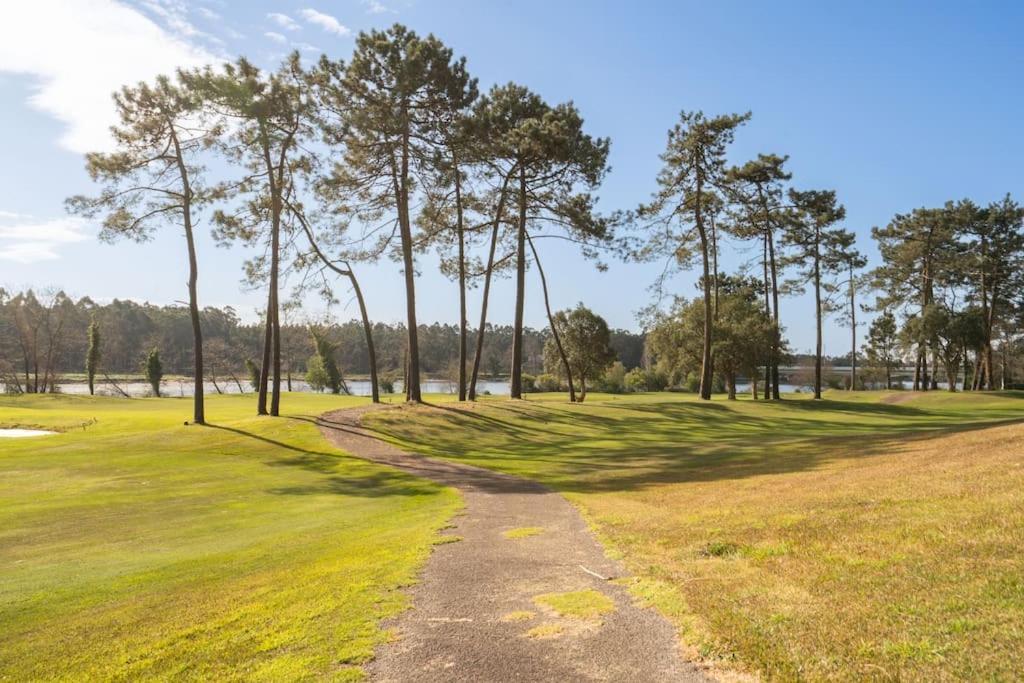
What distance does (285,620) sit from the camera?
6.54 m

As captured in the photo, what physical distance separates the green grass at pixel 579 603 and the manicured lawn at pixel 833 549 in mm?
526

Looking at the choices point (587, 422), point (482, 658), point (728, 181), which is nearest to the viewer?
point (482, 658)

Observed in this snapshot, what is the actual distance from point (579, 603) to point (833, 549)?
3.14m

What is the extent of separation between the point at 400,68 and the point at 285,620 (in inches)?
1151

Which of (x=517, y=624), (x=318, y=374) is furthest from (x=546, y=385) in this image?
(x=517, y=624)

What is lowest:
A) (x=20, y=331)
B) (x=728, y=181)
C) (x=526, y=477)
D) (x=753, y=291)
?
(x=526, y=477)

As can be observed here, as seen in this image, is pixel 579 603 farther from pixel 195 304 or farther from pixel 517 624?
pixel 195 304

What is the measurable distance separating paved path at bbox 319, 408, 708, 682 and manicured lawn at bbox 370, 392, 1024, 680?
43cm

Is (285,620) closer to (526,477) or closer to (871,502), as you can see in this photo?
(871,502)

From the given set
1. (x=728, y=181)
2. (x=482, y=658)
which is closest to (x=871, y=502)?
(x=482, y=658)

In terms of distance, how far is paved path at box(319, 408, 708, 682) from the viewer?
5.13 meters

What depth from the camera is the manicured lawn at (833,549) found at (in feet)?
15.8

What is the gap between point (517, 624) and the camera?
245 inches

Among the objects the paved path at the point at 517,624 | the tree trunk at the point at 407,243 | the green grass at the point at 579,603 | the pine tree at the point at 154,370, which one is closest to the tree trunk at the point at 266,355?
the tree trunk at the point at 407,243
